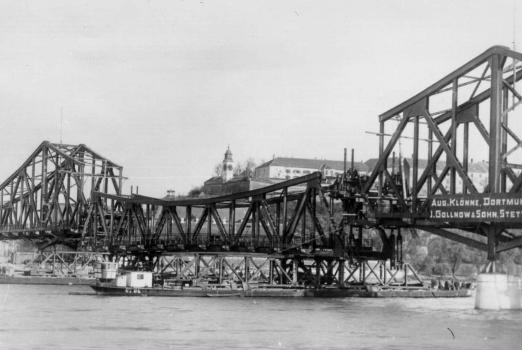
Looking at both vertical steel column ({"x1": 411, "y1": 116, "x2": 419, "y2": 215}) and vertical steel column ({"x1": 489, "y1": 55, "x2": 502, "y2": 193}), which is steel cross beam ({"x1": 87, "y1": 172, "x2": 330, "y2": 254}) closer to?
vertical steel column ({"x1": 411, "y1": 116, "x2": 419, "y2": 215})

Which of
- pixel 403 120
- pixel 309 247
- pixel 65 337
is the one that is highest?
pixel 403 120

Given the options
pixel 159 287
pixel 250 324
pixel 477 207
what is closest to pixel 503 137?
pixel 477 207

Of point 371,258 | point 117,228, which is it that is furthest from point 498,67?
point 117,228

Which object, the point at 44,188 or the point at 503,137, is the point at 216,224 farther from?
the point at 44,188

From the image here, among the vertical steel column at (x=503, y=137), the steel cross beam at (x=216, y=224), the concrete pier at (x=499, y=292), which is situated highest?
the vertical steel column at (x=503, y=137)

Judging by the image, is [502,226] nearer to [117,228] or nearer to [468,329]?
[468,329]

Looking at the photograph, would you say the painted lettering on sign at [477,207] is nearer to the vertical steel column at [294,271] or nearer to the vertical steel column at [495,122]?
the vertical steel column at [495,122]

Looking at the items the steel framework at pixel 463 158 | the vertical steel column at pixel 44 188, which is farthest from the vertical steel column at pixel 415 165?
the vertical steel column at pixel 44 188

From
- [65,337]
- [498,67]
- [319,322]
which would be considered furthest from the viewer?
[498,67]
